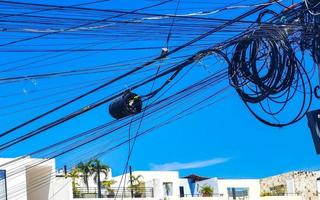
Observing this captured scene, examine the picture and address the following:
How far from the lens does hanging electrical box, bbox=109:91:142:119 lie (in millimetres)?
11719

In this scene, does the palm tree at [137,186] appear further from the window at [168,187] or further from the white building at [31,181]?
the window at [168,187]

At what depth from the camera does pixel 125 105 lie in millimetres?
11711

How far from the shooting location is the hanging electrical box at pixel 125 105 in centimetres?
1172

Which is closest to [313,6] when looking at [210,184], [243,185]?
[210,184]

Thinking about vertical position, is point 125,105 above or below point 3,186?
below

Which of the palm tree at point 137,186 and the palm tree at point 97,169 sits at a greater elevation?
the palm tree at point 97,169

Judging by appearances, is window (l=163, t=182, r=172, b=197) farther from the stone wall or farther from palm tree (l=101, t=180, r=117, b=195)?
the stone wall

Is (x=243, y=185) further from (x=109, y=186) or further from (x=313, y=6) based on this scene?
(x=313, y=6)

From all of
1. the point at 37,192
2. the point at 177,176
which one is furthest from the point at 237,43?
the point at 177,176

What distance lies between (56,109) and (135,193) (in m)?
33.2

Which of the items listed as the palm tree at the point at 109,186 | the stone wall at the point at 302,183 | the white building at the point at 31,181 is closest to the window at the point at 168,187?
the palm tree at the point at 109,186

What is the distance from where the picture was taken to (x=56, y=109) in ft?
37.4

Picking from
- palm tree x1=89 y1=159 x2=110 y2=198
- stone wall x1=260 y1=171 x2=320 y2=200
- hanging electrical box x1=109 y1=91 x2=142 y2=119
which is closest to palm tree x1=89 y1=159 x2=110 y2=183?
palm tree x1=89 y1=159 x2=110 y2=198

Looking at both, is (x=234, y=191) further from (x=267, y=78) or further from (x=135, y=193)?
(x=267, y=78)
